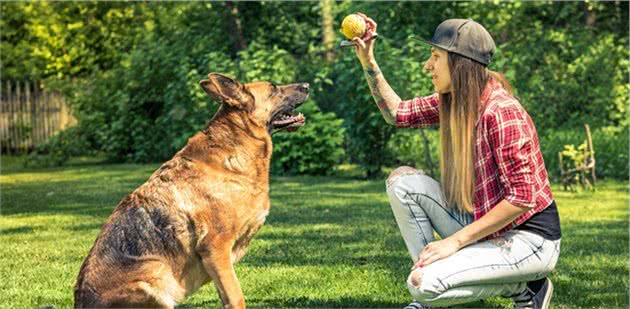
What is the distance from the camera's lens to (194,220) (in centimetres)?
480

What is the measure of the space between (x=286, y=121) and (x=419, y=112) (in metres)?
0.87

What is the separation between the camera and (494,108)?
15.4ft

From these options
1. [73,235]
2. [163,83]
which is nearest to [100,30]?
[163,83]

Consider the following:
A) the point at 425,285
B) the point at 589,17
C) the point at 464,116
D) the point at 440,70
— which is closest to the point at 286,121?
the point at 440,70

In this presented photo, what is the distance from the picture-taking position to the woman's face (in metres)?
4.87

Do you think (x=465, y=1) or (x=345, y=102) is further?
(x=465, y=1)

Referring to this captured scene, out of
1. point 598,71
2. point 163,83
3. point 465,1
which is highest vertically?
point 465,1

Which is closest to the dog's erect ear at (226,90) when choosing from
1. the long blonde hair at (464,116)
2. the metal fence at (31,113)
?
the long blonde hair at (464,116)

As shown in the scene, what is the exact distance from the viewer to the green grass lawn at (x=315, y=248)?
619 centimetres

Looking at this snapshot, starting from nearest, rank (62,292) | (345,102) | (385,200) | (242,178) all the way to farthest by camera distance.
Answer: (242,178) → (62,292) → (385,200) → (345,102)

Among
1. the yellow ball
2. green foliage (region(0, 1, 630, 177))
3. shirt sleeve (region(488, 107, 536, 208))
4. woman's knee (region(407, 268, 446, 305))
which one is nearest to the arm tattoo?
the yellow ball

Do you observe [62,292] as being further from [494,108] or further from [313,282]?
[494,108]

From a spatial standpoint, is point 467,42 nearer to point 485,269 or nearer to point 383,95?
point 383,95

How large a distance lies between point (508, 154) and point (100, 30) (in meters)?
23.1
